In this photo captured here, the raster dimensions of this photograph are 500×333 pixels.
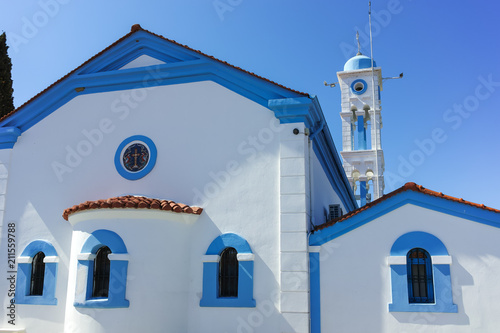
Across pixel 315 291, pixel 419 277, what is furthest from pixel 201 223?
pixel 419 277

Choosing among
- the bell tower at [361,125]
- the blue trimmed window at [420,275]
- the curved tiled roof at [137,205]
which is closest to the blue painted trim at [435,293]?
the blue trimmed window at [420,275]

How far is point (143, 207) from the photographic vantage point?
10000mm

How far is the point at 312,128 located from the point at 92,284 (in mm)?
5945

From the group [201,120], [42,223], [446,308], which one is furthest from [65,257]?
[446,308]

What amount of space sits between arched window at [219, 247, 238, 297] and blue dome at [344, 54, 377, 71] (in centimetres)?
1688

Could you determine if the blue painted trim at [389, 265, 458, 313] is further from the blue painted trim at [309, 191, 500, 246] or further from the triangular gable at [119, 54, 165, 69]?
the triangular gable at [119, 54, 165, 69]

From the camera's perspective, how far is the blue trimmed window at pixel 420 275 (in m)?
9.21

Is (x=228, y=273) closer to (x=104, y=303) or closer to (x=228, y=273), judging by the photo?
(x=228, y=273)

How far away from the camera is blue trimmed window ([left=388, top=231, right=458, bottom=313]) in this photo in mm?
9211

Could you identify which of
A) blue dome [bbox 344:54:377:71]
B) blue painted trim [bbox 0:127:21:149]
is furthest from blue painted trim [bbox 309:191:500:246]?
blue dome [bbox 344:54:377:71]

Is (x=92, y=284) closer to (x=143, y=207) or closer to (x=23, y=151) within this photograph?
(x=143, y=207)

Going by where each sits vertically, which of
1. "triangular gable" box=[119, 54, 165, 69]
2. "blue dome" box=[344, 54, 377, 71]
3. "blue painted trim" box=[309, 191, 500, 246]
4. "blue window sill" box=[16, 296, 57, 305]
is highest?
"blue dome" box=[344, 54, 377, 71]

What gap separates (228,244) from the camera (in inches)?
409

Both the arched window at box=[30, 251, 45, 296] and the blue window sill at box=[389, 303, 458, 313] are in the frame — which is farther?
the arched window at box=[30, 251, 45, 296]
